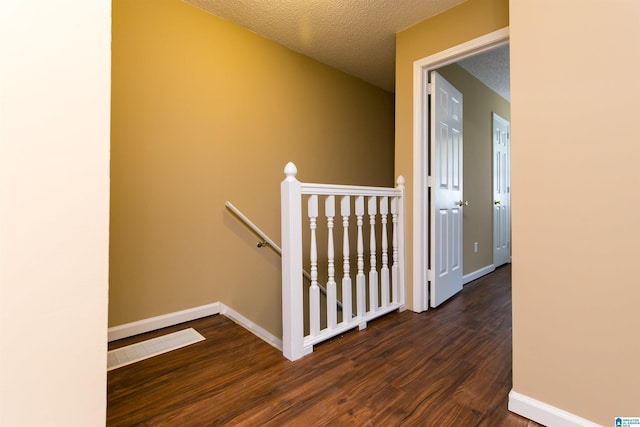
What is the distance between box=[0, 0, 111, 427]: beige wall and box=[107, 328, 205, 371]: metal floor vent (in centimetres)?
96

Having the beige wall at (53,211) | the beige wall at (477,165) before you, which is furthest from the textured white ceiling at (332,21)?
the beige wall at (53,211)

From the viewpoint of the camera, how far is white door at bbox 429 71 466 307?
246 cm

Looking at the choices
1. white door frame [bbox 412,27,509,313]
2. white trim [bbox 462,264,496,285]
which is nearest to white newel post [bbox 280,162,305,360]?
white door frame [bbox 412,27,509,313]

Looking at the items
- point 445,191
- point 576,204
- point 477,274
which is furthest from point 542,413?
point 477,274

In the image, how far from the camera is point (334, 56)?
3.03 metres

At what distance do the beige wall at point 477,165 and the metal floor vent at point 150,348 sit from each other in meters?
2.77

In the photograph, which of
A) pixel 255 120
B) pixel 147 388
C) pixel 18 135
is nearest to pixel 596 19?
pixel 18 135

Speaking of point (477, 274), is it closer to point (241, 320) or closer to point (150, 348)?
point (241, 320)

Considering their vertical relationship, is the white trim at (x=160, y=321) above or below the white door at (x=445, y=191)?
below

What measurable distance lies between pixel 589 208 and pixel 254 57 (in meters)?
2.57

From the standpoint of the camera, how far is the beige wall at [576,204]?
1019 millimetres

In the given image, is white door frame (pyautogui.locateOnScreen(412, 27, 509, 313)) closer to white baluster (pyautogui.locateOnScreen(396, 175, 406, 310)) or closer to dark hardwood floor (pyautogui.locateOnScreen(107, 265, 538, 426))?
white baluster (pyautogui.locateOnScreen(396, 175, 406, 310))

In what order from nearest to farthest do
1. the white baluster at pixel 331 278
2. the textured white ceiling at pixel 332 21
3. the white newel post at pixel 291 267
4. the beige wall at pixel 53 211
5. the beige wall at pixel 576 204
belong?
the beige wall at pixel 53 211 → the beige wall at pixel 576 204 → the white newel post at pixel 291 267 → the white baluster at pixel 331 278 → the textured white ceiling at pixel 332 21

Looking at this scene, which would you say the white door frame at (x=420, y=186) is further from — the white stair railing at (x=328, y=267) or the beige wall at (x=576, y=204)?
the beige wall at (x=576, y=204)
